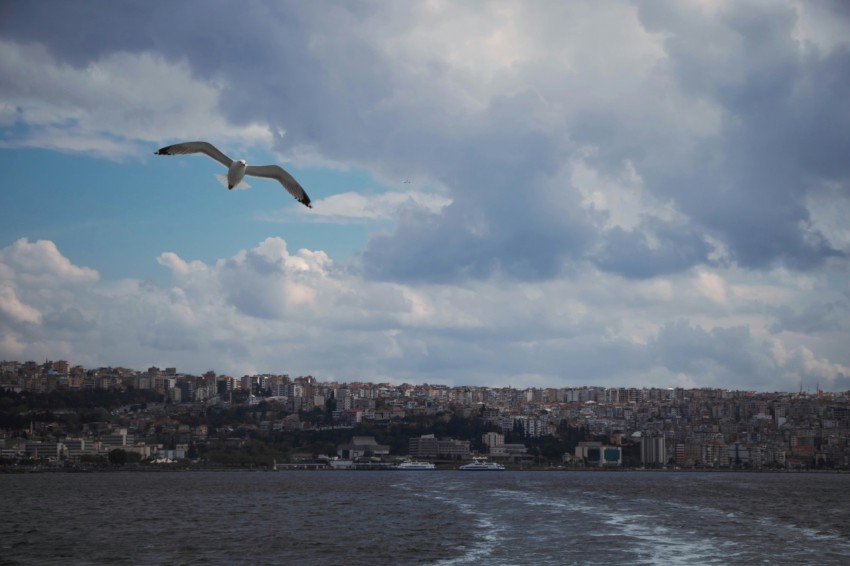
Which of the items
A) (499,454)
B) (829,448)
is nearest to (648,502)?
(499,454)

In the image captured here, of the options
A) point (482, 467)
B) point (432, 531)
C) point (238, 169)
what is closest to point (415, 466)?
point (482, 467)

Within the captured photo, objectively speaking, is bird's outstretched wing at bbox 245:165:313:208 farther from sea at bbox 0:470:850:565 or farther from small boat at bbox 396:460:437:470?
small boat at bbox 396:460:437:470

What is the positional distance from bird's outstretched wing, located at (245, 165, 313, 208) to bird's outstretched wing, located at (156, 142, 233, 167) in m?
0.59

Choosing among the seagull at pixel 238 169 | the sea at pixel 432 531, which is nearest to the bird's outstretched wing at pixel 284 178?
the seagull at pixel 238 169

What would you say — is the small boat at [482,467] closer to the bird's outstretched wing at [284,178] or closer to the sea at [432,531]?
the sea at [432,531]

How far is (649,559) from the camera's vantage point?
22625 mm

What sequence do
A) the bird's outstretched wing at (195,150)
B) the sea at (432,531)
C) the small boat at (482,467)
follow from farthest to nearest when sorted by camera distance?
1. the small boat at (482,467)
2. the sea at (432,531)
3. the bird's outstretched wing at (195,150)

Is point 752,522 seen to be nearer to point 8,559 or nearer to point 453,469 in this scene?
point 8,559

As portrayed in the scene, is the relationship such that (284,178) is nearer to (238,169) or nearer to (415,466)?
(238,169)

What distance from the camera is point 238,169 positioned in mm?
17266

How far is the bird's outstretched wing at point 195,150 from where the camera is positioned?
16.3 metres

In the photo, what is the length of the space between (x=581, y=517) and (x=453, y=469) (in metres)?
91.5

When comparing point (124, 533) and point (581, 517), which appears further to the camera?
point (581, 517)

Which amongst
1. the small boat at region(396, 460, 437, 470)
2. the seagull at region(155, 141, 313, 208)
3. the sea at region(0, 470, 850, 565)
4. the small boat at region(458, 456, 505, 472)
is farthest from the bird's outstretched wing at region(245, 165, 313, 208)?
the small boat at region(396, 460, 437, 470)
